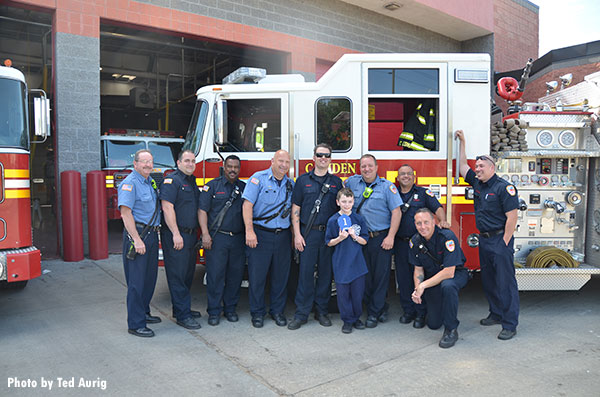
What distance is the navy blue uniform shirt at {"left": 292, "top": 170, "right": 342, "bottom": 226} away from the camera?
493 centimetres

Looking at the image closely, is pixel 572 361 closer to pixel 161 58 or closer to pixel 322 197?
pixel 322 197

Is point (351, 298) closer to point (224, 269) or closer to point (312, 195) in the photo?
point (312, 195)

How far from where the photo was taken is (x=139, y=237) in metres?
4.65

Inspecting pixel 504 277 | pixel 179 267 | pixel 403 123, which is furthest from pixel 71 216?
pixel 504 277

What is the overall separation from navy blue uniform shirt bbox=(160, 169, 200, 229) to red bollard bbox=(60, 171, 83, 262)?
4.13 metres

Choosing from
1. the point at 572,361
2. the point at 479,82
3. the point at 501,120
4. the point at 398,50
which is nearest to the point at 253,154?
the point at 479,82

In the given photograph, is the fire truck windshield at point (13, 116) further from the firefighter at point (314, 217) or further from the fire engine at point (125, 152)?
the fire engine at point (125, 152)

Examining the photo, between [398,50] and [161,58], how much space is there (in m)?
9.15

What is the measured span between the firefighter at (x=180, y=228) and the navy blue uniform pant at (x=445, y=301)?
7.83ft

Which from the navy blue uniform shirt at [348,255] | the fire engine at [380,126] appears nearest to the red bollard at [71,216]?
the fire engine at [380,126]

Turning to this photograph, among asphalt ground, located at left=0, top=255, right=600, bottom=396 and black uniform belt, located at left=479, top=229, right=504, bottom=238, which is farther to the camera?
black uniform belt, located at left=479, top=229, right=504, bottom=238

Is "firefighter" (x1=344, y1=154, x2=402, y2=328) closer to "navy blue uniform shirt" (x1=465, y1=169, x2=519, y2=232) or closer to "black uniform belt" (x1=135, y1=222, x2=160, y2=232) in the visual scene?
"navy blue uniform shirt" (x1=465, y1=169, x2=519, y2=232)

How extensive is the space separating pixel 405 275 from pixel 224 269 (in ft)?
6.26

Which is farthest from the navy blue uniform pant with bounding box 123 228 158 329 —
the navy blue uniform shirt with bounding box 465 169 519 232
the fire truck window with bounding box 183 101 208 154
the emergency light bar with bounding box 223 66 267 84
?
the navy blue uniform shirt with bounding box 465 169 519 232
